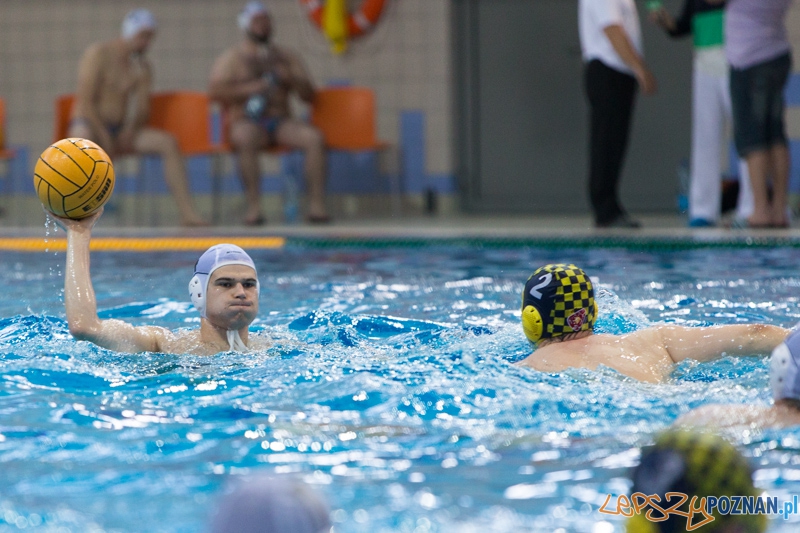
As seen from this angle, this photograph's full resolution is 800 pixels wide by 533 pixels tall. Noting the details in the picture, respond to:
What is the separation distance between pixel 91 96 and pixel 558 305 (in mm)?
6106

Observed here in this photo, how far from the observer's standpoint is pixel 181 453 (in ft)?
8.36

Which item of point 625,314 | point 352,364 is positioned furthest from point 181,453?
point 625,314

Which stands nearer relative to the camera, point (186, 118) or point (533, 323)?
point (533, 323)

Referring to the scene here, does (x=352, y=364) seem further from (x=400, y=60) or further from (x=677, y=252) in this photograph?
(x=400, y=60)

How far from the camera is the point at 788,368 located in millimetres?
2438

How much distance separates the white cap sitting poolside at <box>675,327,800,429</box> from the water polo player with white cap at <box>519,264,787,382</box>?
1.89ft

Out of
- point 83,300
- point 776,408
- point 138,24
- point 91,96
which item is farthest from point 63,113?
point 776,408

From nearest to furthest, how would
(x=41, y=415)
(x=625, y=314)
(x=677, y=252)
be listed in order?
(x=41, y=415) → (x=625, y=314) → (x=677, y=252)

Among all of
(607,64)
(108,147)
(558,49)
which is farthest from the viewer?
(558,49)

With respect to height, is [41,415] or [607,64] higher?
[607,64]

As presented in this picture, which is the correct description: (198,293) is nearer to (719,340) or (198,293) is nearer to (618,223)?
(719,340)

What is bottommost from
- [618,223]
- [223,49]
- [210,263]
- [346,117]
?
[618,223]

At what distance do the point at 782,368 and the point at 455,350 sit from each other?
1426 mm

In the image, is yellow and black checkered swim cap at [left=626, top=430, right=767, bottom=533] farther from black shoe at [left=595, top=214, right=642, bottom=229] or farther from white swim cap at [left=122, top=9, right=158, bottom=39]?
white swim cap at [left=122, top=9, right=158, bottom=39]
